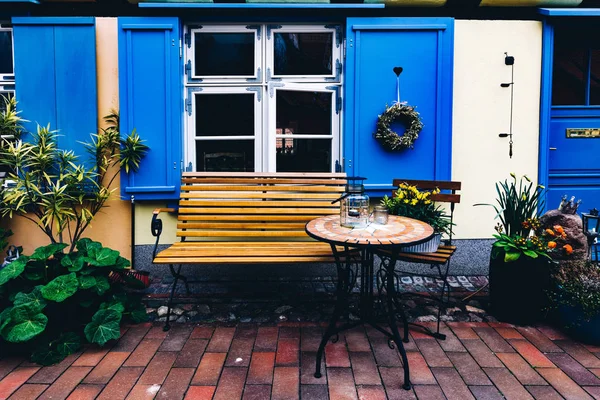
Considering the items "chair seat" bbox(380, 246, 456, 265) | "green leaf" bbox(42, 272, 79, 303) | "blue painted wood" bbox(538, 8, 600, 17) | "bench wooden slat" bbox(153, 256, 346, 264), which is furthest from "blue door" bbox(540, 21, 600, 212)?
"green leaf" bbox(42, 272, 79, 303)

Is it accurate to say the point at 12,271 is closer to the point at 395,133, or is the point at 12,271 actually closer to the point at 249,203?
the point at 249,203

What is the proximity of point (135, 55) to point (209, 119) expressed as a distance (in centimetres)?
88

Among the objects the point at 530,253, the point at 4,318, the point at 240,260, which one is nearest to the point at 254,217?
the point at 240,260

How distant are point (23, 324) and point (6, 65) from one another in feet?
9.45

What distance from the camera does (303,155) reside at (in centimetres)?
435

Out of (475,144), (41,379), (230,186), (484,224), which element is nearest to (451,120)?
(475,144)

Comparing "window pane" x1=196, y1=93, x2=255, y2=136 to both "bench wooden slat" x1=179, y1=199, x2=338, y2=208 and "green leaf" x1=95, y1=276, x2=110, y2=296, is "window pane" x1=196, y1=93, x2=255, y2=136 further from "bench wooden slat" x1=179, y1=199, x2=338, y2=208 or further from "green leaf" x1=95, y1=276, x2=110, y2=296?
"green leaf" x1=95, y1=276, x2=110, y2=296

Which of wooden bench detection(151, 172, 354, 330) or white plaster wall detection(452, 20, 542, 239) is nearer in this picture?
wooden bench detection(151, 172, 354, 330)

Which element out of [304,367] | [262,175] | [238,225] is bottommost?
[304,367]

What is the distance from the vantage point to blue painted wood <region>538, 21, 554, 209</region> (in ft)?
13.6

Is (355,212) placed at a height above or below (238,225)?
above

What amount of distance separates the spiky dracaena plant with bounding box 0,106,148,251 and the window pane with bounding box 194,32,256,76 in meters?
0.97

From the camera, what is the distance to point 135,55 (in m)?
4.03

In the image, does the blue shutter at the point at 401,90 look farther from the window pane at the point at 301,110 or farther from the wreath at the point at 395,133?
the window pane at the point at 301,110
